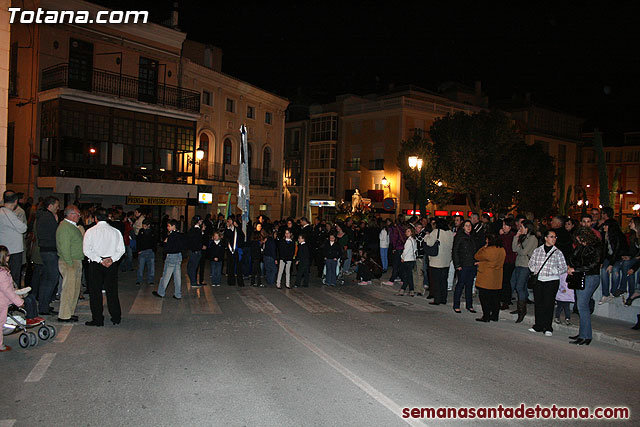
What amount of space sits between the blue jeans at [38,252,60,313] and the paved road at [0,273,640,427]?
0.72m

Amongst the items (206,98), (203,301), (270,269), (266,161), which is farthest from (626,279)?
(266,161)

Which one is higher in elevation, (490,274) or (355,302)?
(490,274)

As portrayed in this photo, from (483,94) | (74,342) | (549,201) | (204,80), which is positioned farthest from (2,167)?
(483,94)

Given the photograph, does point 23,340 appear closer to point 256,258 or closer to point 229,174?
point 256,258

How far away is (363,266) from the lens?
51.8 ft

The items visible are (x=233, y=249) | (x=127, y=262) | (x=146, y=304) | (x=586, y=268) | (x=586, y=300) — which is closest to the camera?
(x=586, y=268)

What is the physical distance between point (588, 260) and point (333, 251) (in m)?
7.77

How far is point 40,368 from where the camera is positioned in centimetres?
632

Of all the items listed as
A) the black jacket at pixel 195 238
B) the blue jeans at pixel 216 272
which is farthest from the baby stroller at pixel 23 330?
the blue jeans at pixel 216 272

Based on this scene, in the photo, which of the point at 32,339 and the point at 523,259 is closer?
the point at 32,339

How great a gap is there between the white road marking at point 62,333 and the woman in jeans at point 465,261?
7.67m

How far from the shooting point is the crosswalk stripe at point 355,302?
36.7 feet

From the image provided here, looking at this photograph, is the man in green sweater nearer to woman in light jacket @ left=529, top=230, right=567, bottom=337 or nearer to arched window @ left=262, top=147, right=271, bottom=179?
woman in light jacket @ left=529, top=230, right=567, bottom=337

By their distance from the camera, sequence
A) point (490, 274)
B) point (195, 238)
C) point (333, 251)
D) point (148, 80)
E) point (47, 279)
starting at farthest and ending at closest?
point (148, 80) < point (333, 251) < point (195, 238) < point (490, 274) < point (47, 279)
